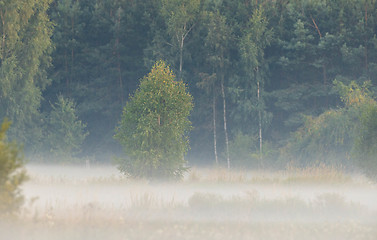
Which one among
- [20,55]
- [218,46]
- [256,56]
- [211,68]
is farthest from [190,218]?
[211,68]

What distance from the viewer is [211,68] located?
50344mm

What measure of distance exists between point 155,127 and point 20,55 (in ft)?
77.0

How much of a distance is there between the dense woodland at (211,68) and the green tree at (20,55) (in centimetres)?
8

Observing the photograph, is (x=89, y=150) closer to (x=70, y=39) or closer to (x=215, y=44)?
(x=70, y=39)

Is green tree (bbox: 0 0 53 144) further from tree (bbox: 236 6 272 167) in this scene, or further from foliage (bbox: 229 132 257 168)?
foliage (bbox: 229 132 257 168)

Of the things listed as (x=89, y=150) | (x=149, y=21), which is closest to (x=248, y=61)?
(x=149, y=21)

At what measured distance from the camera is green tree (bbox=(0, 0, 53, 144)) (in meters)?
43.1

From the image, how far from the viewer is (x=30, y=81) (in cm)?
4491

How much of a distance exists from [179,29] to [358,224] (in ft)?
105

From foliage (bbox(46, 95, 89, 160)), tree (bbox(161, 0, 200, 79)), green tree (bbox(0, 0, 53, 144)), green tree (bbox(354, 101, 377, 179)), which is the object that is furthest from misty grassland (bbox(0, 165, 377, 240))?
tree (bbox(161, 0, 200, 79))

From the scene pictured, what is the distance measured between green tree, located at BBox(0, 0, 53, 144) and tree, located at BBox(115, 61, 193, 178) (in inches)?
835

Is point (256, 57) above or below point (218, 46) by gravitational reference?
below

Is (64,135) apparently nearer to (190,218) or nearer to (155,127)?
(155,127)

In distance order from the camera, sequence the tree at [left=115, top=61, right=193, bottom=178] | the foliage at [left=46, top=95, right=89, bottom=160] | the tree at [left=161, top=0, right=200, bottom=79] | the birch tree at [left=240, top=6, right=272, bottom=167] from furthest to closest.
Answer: the foliage at [left=46, top=95, right=89, bottom=160] → the tree at [left=161, top=0, right=200, bottom=79] → the birch tree at [left=240, top=6, right=272, bottom=167] → the tree at [left=115, top=61, right=193, bottom=178]
